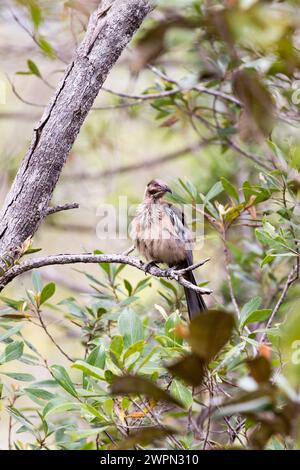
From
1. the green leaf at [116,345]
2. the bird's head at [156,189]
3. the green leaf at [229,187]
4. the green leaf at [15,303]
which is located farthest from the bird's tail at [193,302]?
Answer: the green leaf at [116,345]

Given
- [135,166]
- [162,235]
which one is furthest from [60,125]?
Answer: [135,166]

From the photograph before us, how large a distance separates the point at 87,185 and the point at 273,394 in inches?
189

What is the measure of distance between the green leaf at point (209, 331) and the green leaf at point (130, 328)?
4.23ft

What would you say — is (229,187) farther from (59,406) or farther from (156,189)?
(59,406)

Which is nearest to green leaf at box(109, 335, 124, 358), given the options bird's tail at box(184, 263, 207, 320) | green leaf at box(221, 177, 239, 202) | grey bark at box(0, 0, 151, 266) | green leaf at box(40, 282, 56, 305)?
grey bark at box(0, 0, 151, 266)

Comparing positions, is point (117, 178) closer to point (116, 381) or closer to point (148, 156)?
point (148, 156)

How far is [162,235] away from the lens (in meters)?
3.39

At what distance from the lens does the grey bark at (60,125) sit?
2.09 meters

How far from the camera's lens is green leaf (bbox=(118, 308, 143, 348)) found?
209 cm

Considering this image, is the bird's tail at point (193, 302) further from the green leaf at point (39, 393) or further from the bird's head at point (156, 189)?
the green leaf at point (39, 393)

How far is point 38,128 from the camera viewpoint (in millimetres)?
2107

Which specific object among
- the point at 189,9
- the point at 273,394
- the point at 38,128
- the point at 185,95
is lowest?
the point at 273,394
